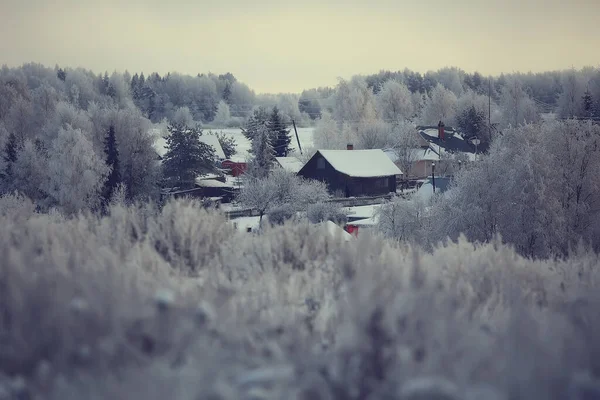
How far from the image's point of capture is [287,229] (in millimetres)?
9750

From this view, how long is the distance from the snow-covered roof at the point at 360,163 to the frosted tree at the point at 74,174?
59.6 ft

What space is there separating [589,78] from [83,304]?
108 meters

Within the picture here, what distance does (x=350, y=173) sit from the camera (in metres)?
50.8

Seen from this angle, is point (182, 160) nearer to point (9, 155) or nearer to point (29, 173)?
point (29, 173)

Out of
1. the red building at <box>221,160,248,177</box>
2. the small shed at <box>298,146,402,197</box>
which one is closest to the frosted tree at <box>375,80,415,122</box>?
the red building at <box>221,160,248,177</box>

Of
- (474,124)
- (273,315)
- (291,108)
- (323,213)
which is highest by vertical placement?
(291,108)

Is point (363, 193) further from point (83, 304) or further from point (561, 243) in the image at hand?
point (83, 304)

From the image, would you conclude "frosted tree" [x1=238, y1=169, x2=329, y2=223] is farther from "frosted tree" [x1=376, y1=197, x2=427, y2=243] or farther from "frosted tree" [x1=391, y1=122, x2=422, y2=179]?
"frosted tree" [x1=391, y1=122, x2=422, y2=179]

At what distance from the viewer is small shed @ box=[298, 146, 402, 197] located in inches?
2018

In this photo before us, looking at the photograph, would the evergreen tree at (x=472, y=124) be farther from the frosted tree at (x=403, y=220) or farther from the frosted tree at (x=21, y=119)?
the frosted tree at (x=21, y=119)

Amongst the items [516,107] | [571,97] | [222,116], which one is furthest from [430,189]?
[222,116]

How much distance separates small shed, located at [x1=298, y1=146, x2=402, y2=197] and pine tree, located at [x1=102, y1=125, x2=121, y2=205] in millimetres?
14872

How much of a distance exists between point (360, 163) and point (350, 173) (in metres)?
2.98

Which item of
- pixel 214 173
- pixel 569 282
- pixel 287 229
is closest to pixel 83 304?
pixel 287 229
